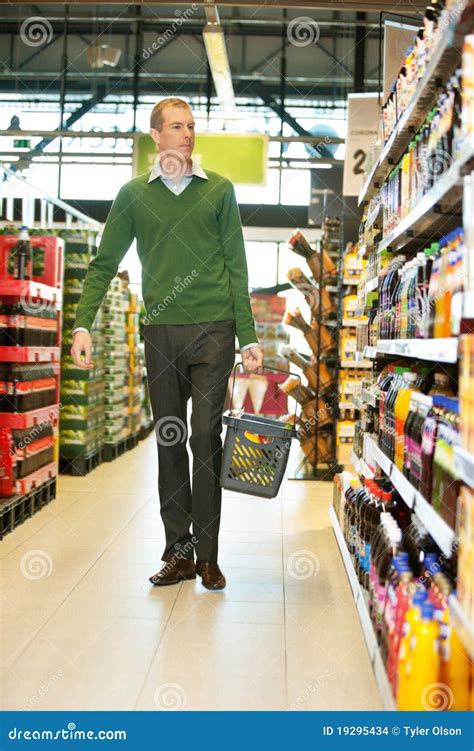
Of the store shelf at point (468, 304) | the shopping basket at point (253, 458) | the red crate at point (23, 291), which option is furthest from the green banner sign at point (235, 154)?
the store shelf at point (468, 304)

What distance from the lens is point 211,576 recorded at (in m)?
3.58

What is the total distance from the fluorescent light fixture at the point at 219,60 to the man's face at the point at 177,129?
395 cm

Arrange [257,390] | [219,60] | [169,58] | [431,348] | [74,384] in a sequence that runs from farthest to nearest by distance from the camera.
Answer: [169,58]
[257,390]
[219,60]
[74,384]
[431,348]

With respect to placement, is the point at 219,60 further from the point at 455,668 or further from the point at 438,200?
the point at 455,668

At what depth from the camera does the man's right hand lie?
348 centimetres

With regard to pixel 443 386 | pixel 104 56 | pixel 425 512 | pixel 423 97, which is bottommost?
pixel 425 512

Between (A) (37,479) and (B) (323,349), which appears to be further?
(B) (323,349)

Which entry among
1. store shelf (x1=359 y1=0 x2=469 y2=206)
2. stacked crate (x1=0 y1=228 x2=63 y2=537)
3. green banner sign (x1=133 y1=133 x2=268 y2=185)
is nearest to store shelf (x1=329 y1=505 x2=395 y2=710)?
store shelf (x1=359 y1=0 x2=469 y2=206)

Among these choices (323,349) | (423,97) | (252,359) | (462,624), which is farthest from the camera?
(323,349)

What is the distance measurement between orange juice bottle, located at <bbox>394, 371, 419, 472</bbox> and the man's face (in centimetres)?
138

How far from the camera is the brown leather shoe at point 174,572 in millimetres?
3631

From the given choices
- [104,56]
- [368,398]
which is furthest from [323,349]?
[104,56]

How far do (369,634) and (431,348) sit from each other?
104 cm
